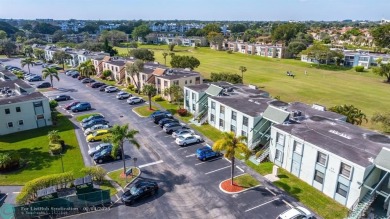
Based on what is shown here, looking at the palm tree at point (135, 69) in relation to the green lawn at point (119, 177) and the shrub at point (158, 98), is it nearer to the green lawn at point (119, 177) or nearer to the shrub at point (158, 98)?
the shrub at point (158, 98)

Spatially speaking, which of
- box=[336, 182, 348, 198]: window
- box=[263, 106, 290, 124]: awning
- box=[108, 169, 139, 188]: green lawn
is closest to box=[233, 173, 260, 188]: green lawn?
box=[336, 182, 348, 198]: window

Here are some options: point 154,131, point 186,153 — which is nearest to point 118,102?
point 154,131

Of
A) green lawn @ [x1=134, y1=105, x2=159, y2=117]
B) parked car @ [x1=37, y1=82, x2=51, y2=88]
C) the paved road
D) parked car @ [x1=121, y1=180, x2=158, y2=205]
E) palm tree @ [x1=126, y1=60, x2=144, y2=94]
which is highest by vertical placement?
palm tree @ [x1=126, y1=60, x2=144, y2=94]

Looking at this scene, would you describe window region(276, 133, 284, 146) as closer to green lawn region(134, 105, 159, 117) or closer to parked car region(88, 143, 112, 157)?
parked car region(88, 143, 112, 157)

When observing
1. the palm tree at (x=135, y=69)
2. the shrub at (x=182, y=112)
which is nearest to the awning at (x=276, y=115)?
the shrub at (x=182, y=112)

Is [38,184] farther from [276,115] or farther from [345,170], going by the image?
[345,170]

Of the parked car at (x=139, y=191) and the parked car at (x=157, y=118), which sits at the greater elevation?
the parked car at (x=157, y=118)
